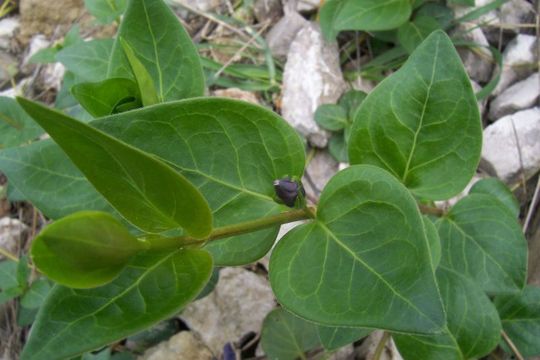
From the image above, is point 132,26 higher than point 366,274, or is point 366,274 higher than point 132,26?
point 132,26

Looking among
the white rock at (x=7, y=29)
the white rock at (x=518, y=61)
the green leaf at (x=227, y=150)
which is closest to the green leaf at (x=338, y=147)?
the white rock at (x=518, y=61)

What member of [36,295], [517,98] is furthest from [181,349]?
[517,98]

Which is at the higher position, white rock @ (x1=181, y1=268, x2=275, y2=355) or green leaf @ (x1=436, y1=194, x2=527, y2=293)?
green leaf @ (x1=436, y1=194, x2=527, y2=293)

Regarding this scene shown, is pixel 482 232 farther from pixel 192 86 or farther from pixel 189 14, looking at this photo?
pixel 189 14

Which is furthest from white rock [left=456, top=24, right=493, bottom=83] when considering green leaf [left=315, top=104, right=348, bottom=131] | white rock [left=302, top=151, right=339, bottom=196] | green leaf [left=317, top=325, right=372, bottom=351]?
green leaf [left=317, top=325, right=372, bottom=351]

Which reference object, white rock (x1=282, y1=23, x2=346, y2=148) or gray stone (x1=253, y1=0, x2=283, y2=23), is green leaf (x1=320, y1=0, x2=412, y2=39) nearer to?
white rock (x1=282, y1=23, x2=346, y2=148)

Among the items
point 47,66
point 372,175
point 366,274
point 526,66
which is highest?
point 372,175

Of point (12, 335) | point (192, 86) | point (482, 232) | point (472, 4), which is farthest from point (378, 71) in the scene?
point (12, 335)
